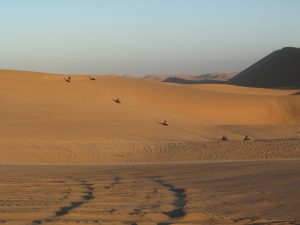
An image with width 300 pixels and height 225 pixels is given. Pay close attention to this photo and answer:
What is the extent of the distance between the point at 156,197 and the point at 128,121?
17681 mm

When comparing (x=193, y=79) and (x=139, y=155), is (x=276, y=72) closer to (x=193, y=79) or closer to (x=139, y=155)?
(x=193, y=79)

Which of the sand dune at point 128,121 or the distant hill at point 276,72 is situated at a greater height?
the distant hill at point 276,72

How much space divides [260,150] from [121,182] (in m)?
9.51

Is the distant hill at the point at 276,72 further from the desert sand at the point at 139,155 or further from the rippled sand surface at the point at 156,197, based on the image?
the rippled sand surface at the point at 156,197

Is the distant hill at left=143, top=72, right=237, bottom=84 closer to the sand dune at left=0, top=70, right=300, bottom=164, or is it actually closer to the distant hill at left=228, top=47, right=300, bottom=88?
the distant hill at left=228, top=47, right=300, bottom=88

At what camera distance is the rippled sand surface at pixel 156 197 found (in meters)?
6.17

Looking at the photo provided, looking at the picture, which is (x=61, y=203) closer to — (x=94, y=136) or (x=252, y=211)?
(x=252, y=211)

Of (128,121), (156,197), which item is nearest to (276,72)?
(128,121)

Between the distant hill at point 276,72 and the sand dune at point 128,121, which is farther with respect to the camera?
the distant hill at point 276,72

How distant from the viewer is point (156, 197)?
7711 millimetres

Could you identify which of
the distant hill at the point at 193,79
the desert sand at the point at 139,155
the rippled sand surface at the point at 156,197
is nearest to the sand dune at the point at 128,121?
the desert sand at the point at 139,155

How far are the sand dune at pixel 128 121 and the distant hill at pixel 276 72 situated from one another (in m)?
35.2

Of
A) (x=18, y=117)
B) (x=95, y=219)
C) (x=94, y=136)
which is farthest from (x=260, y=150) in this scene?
(x=95, y=219)

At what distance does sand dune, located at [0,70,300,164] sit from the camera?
17922 mm
